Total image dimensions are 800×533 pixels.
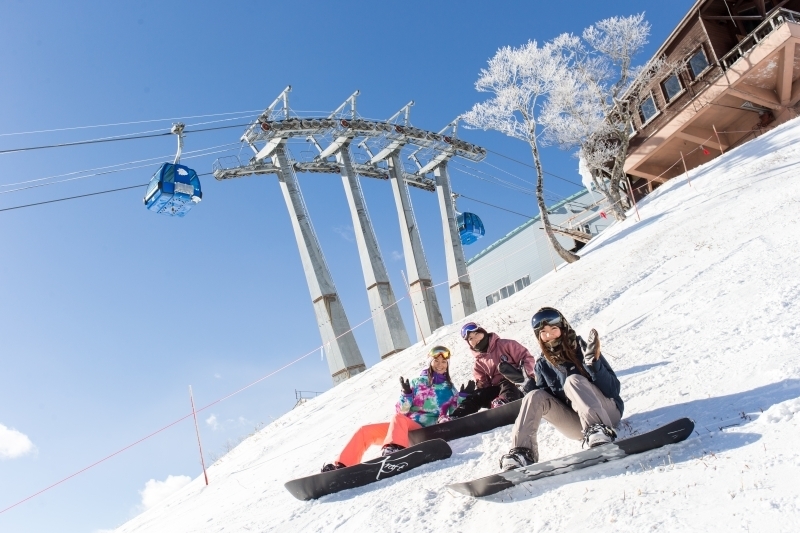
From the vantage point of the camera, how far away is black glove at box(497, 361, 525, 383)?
193 inches

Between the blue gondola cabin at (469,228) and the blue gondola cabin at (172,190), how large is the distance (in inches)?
573

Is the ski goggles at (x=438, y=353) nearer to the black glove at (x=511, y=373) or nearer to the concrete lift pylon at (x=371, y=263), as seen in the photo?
the black glove at (x=511, y=373)

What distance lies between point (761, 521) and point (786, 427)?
3.29ft

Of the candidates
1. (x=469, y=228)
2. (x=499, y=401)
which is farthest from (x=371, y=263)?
(x=499, y=401)

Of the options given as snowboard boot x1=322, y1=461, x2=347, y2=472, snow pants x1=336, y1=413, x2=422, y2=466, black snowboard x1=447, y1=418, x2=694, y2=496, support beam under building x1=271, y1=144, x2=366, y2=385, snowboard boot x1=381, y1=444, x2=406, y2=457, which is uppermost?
support beam under building x1=271, y1=144, x2=366, y2=385

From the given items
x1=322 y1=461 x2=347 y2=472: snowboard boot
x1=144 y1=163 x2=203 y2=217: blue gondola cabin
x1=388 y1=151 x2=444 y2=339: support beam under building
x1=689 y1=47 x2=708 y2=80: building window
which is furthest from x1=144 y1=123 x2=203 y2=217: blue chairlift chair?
x1=689 y1=47 x2=708 y2=80: building window

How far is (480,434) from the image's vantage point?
5945 mm

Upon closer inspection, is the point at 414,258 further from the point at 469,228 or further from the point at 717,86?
the point at 717,86

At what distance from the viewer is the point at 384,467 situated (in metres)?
5.39

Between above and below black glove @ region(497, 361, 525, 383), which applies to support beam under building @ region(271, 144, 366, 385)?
above

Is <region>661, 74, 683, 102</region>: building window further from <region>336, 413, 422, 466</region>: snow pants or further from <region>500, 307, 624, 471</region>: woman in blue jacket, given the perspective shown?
<region>500, 307, 624, 471</region>: woman in blue jacket

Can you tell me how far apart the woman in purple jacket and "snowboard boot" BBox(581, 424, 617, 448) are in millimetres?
2282

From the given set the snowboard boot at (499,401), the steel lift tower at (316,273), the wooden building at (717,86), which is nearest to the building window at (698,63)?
the wooden building at (717,86)

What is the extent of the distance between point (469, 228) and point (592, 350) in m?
24.8
